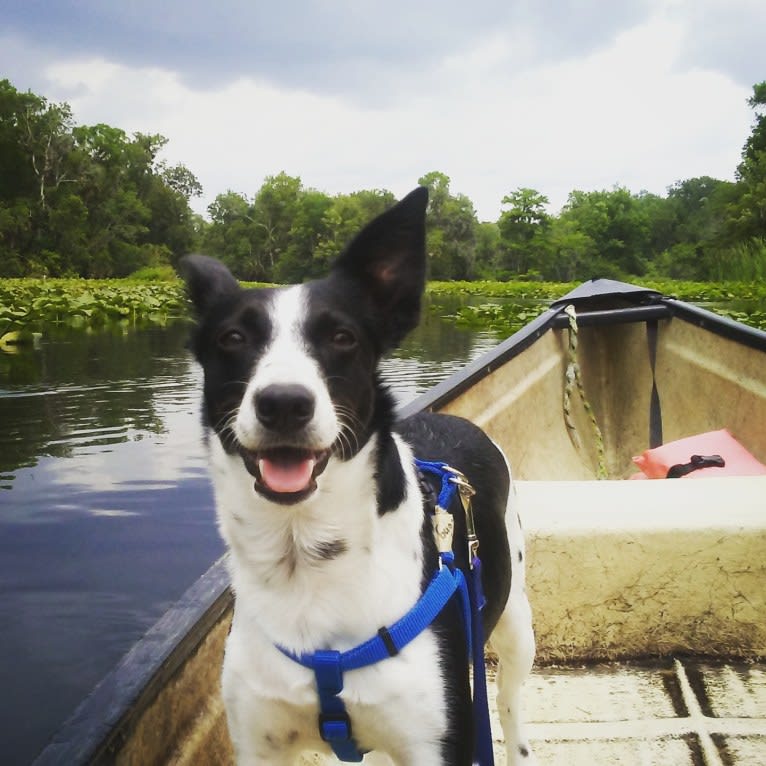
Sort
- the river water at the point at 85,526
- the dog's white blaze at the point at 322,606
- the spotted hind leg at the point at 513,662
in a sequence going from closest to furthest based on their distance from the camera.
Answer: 1. the dog's white blaze at the point at 322,606
2. the spotted hind leg at the point at 513,662
3. the river water at the point at 85,526

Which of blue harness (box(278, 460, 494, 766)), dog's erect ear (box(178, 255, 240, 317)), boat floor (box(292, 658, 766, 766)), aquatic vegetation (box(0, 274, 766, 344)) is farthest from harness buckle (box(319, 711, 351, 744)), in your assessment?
aquatic vegetation (box(0, 274, 766, 344))

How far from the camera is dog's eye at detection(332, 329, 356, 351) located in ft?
5.69

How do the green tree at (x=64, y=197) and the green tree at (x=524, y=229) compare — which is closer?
the green tree at (x=64, y=197)

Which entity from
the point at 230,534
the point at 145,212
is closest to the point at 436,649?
the point at 230,534

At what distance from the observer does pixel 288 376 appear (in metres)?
1.54

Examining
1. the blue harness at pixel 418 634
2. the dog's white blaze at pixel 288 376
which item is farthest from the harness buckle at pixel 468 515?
the dog's white blaze at pixel 288 376

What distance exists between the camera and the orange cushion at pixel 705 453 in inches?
162

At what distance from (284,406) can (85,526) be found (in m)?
4.73

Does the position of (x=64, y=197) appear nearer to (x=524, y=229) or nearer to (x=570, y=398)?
(x=524, y=229)

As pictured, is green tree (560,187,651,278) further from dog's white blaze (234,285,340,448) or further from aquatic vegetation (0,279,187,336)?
dog's white blaze (234,285,340,448)

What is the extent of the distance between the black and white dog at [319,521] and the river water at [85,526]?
105 cm

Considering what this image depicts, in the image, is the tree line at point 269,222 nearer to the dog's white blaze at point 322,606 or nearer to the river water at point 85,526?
the river water at point 85,526

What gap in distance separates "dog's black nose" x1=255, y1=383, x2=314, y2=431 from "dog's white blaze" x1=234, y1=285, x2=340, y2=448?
1cm

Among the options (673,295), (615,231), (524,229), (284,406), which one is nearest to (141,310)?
(673,295)
